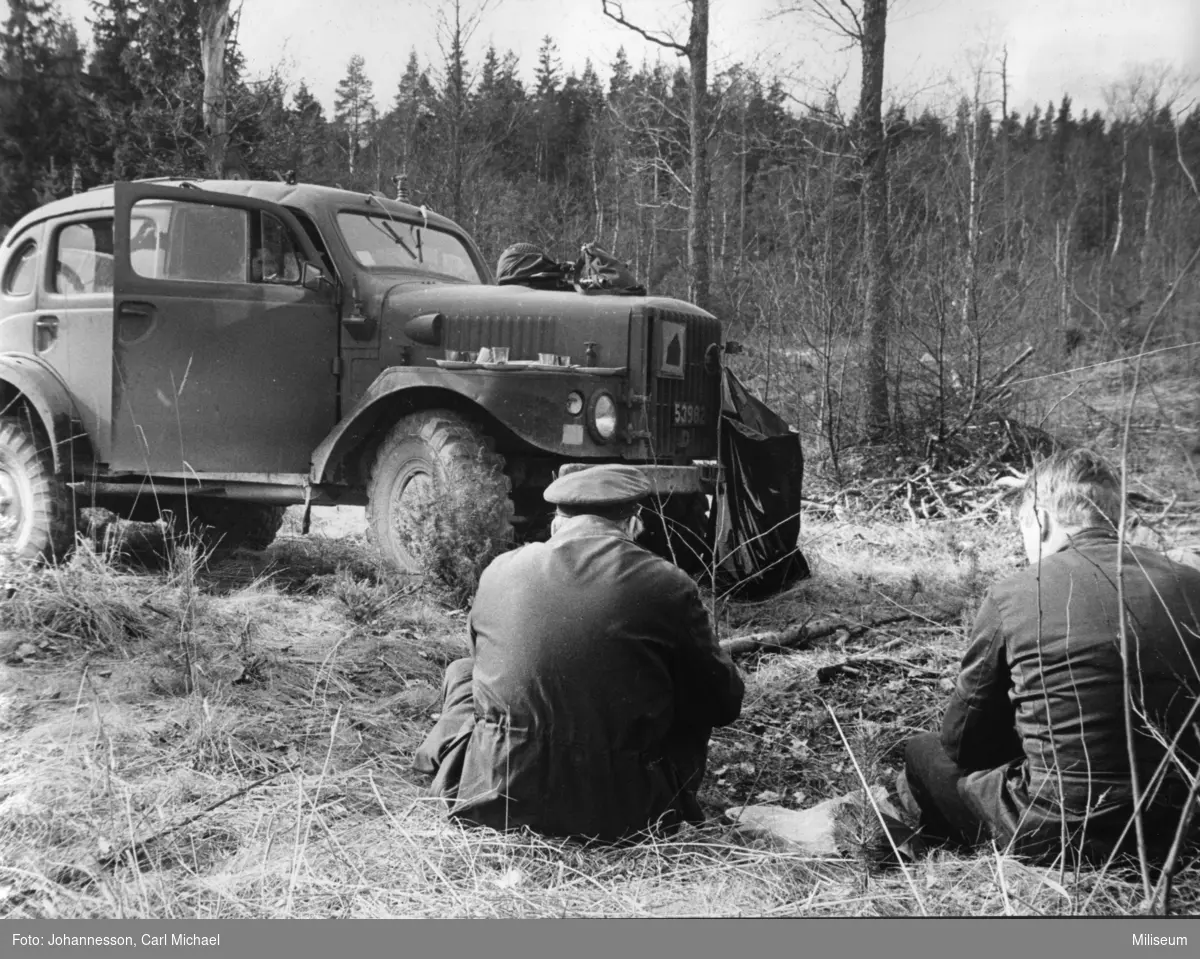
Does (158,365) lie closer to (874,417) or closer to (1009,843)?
(1009,843)

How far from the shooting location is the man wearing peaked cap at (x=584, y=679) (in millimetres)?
2602

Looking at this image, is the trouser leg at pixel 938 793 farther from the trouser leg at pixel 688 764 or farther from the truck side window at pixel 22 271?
the truck side window at pixel 22 271

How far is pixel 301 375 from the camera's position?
5.50 meters

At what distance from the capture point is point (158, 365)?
521cm

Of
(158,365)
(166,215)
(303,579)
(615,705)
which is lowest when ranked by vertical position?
(303,579)

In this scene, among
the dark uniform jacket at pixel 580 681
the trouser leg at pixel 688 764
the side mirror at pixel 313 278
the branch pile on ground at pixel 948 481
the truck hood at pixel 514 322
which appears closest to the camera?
the dark uniform jacket at pixel 580 681

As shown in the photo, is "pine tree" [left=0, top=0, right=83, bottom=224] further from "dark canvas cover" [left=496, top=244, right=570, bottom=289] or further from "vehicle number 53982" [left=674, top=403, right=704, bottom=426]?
"vehicle number 53982" [left=674, top=403, right=704, bottom=426]

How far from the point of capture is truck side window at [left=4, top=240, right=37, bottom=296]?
234 inches

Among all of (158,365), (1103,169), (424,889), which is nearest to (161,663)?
(424,889)

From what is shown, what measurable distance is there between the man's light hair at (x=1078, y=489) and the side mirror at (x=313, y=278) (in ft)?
13.2

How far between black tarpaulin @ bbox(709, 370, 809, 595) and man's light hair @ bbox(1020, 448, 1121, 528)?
290 centimetres

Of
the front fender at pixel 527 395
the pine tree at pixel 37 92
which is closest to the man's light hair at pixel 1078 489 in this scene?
the front fender at pixel 527 395

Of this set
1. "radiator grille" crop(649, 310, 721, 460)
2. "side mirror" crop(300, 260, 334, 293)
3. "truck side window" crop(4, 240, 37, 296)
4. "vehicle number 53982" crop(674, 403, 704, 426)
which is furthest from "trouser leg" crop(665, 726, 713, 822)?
"truck side window" crop(4, 240, 37, 296)

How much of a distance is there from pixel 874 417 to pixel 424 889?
22.2ft
